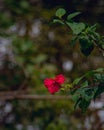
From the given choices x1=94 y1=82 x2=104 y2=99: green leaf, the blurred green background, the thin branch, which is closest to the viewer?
x1=94 y1=82 x2=104 y2=99: green leaf

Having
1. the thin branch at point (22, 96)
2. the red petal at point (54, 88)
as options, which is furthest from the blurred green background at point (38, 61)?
the red petal at point (54, 88)

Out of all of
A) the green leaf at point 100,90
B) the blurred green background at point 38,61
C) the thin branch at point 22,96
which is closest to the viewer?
the green leaf at point 100,90

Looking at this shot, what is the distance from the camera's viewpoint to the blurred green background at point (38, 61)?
16.5 ft

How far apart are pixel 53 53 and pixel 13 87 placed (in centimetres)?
55

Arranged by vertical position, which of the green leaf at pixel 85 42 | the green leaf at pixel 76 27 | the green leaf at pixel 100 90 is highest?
the green leaf at pixel 76 27

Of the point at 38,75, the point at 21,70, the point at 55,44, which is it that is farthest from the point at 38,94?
the point at 55,44

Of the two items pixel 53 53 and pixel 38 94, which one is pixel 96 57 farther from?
pixel 38 94

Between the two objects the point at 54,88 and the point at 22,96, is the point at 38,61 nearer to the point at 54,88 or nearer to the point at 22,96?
the point at 22,96

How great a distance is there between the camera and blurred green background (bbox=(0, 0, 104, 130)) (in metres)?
5.03

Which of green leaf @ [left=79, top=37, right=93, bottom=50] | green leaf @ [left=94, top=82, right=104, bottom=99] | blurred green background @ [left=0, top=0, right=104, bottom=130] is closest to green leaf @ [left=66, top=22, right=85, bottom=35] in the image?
green leaf @ [left=79, top=37, right=93, bottom=50]

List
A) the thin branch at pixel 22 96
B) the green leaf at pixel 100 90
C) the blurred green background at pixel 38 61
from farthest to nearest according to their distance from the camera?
the blurred green background at pixel 38 61 < the thin branch at pixel 22 96 < the green leaf at pixel 100 90

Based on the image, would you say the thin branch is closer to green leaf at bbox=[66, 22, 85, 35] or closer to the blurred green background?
the blurred green background

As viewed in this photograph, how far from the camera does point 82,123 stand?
4965 millimetres

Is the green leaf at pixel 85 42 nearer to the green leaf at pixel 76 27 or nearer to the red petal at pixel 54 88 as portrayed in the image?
the green leaf at pixel 76 27
